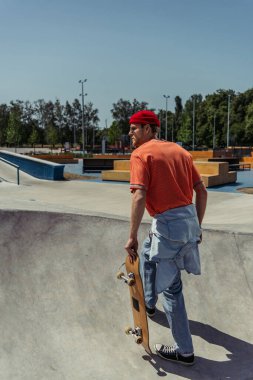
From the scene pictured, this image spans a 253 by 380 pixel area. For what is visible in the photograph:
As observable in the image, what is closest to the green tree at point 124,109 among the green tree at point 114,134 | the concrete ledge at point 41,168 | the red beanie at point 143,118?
the green tree at point 114,134

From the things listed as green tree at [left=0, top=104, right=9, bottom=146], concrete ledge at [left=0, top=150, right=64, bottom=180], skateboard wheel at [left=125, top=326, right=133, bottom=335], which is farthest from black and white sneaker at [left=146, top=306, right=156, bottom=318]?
green tree at [left=0, top=104, right=9, bottom=146]

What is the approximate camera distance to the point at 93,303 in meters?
3.52

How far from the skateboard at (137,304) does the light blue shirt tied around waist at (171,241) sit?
0.47 ft

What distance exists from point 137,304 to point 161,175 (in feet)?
3.22

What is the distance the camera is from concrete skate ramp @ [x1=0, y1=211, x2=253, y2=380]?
2.81 meters

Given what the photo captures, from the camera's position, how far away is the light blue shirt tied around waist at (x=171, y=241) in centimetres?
271

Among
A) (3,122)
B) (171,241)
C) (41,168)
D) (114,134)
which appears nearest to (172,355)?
Result: (171,241)

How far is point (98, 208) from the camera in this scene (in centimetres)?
1104

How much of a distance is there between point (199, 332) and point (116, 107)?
119 meters

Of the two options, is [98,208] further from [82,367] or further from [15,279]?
[82,367]

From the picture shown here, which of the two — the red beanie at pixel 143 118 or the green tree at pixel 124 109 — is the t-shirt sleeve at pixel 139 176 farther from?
the green tree at pixel 124 109

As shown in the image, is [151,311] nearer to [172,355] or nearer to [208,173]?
[172,355]

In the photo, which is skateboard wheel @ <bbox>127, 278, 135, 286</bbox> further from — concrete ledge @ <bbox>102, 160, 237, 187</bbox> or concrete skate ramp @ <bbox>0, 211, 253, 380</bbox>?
concrete ledge @ <bbox>102, 160, 237, 187</bbox>

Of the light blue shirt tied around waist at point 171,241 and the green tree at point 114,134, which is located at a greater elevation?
the green tree at point 114,134
